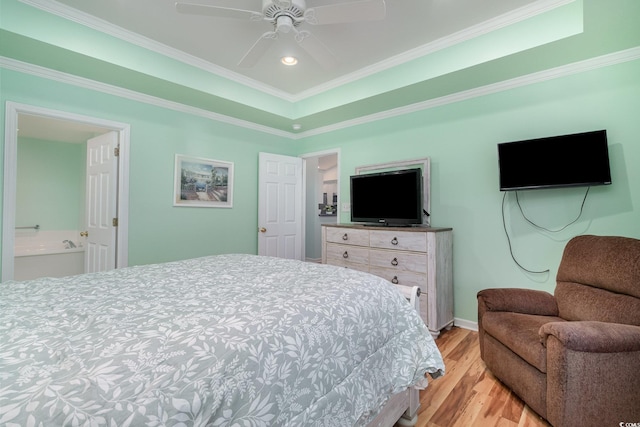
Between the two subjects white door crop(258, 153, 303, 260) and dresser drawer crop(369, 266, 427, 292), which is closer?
dresser drawer crop(369, 266, 427, 292)

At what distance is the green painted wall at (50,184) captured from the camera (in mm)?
4492

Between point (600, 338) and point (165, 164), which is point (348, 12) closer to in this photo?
point (600, 338)

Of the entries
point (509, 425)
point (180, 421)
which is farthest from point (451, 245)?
point (180, 421)

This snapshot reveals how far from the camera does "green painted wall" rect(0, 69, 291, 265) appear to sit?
258 cm

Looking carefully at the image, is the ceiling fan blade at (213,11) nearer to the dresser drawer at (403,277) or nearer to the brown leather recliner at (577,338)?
the dresser drawer at (403,277)

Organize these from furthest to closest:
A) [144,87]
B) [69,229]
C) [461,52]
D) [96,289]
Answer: [69,229] → [144,87] → [461,52] → [96,289]

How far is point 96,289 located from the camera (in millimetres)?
1326

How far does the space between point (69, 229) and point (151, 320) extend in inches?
212

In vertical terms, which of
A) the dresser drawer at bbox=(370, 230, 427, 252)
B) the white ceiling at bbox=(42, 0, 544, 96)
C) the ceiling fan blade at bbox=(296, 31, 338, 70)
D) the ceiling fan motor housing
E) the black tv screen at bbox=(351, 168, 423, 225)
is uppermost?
the white ceiling at bbox=(42, 0, 544, 96)

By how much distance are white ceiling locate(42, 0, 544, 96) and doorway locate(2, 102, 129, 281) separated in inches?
33.7

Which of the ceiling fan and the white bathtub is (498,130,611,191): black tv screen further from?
the white bathtub

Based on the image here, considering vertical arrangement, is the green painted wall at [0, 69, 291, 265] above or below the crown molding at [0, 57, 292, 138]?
below

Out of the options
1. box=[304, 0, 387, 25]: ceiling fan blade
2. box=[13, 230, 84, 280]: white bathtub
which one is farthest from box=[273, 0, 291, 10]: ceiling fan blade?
box=[13, 230, 84, 280]: white bathtub

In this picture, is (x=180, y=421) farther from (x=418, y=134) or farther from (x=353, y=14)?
(x=418, y=134)
